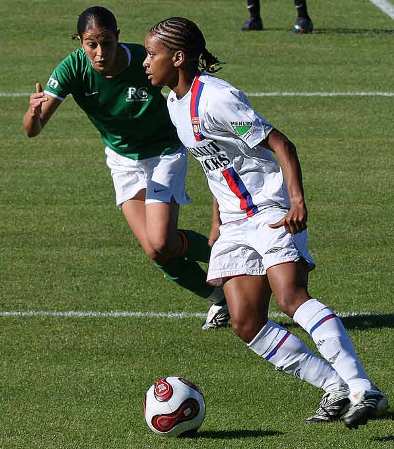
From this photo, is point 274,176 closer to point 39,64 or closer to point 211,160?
point 211,160

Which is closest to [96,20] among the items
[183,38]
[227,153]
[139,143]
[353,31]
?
[139,143]

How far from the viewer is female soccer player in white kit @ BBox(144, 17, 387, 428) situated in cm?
700

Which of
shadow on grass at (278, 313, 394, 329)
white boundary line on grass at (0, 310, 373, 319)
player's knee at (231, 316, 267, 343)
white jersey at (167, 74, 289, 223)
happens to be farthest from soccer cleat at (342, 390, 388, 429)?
white boundary line on grass at (0, 310, 373, 319)

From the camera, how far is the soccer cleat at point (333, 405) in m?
7.02

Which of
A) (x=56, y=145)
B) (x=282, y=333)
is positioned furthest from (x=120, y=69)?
(x=56, y=145)

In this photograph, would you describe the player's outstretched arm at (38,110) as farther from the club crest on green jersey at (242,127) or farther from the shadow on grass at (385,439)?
the shadow on grass at (385,439)

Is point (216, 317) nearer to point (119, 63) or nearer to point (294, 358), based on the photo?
point (119, 63)

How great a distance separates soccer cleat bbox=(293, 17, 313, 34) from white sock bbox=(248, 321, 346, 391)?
12.8 m

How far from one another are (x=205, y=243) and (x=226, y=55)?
9.23 m

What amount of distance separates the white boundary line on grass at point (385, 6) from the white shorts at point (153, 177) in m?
12.2

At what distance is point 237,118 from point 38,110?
1.99 meters

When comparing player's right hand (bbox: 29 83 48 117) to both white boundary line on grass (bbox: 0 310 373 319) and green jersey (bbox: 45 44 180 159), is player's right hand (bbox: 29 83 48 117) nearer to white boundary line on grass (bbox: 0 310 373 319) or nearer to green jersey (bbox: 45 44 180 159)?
green jersey (bbox: 45 44 180 159)

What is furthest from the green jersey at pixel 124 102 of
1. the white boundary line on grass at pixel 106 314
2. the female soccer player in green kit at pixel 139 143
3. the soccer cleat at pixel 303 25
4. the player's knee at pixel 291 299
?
the soccer cleat at pixel 303 25

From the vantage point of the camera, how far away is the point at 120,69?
9.21m
